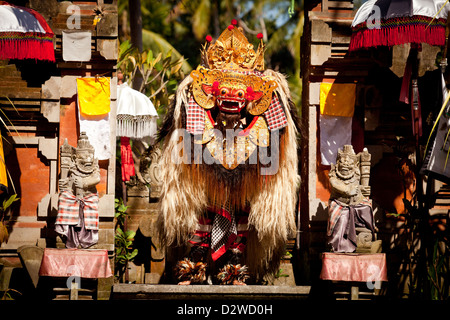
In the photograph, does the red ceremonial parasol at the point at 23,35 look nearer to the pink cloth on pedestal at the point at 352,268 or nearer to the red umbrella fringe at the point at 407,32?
the red umbrella fringe at the point at 407,32

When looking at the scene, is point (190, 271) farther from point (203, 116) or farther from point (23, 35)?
point (23, 35)

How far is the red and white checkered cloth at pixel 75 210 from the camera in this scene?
6.60 meters

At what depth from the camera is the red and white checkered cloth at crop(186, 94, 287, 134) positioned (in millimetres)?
6727

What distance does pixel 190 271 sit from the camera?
678 centimetres

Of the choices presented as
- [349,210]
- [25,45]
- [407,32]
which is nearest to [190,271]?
[349,210]

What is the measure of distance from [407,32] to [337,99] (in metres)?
1.17

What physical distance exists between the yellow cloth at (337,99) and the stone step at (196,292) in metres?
2.17

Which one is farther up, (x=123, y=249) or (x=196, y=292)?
(x=123, y=249)

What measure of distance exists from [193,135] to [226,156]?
0.40m

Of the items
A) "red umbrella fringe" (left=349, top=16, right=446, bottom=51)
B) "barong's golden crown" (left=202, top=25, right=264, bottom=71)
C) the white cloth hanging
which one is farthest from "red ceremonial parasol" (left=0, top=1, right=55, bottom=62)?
"red umbrella fringe" (left=349, top=16, right=446, bottom=51)

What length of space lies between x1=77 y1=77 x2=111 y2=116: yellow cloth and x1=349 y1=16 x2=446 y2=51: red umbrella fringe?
292 centimetres
